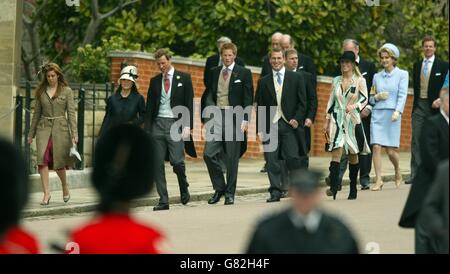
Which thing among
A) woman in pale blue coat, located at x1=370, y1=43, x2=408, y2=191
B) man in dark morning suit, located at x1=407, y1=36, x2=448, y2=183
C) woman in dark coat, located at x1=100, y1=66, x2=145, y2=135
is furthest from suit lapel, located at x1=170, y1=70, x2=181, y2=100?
man in dark morning suit, located at x1=407, y1=36, x2=448, y2=183

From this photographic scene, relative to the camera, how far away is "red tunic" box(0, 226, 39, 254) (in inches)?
240

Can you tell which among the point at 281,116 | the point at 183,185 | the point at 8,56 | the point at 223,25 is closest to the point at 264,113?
the point at 281,116

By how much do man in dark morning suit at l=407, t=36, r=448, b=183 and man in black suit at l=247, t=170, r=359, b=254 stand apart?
13.4 metres

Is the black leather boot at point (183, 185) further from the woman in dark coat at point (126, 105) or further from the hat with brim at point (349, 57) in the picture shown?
the hat with brim at point (349, 57)

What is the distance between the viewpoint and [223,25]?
27.4 metres

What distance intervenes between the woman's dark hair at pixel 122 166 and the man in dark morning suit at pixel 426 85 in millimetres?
13401

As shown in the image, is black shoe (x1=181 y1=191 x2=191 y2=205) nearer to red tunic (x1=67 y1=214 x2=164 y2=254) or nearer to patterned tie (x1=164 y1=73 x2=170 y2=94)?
patterned tie (x1=164 y1=73 x2=170 y2=94)

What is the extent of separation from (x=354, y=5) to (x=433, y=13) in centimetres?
416

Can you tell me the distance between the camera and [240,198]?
19031mm

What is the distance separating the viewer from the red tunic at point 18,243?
20.0 ft

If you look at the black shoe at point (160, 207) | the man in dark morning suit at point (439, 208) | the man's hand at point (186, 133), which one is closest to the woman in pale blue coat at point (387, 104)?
the man's hand at point (186, 133)

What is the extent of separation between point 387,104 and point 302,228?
13.6 meters
